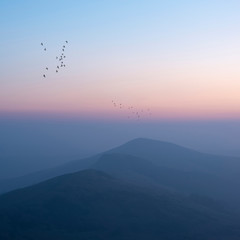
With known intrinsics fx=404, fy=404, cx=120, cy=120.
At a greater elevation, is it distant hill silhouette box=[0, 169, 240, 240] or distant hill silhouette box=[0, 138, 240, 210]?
distant hill silhouette box=[0, 169, 240, 240]

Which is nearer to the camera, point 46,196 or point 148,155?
point 46,196

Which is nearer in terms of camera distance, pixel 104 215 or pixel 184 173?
pixel 104 215

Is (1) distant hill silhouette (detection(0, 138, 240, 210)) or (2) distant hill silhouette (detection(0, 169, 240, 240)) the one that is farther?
(1) distant hill silhouette (detection(0, 138, 240, 210))

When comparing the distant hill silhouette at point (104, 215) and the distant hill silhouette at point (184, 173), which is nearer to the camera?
the distant hill silhouette at point (104, 215)

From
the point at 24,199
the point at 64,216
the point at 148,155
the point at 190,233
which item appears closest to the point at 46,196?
the point at 24,199

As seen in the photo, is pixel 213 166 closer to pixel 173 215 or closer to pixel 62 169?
pixel 62 169

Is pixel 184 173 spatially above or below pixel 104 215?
below

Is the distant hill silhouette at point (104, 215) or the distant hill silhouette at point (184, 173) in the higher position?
the distant hill silhouette at point (104, 215)

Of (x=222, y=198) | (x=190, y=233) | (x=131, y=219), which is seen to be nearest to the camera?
(x=190, y=233)
